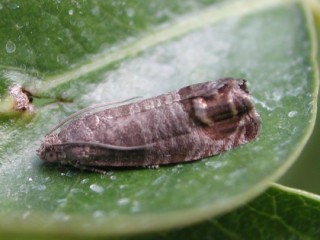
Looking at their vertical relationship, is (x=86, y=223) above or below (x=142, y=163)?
below

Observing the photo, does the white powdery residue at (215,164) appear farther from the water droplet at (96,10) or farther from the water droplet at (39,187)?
the water droplet at (96,10)

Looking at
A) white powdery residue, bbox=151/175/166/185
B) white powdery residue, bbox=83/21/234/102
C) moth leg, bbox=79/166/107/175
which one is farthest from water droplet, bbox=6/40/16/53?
white powdery residue, bbox=151/175/166/185

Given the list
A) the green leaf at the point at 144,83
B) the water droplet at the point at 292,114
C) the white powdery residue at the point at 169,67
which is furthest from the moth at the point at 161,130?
the white powdery residue at the point at 169,67

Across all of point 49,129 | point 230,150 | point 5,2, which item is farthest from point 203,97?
point 5,2

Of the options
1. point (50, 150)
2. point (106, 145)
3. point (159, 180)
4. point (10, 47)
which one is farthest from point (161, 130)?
point (10, 47)

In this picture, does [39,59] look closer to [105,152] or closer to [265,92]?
[105,152]

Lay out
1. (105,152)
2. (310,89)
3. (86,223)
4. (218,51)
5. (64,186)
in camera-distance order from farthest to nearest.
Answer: (218,51)
(310,89)
(105,152)
(64,186)
(86,223)
